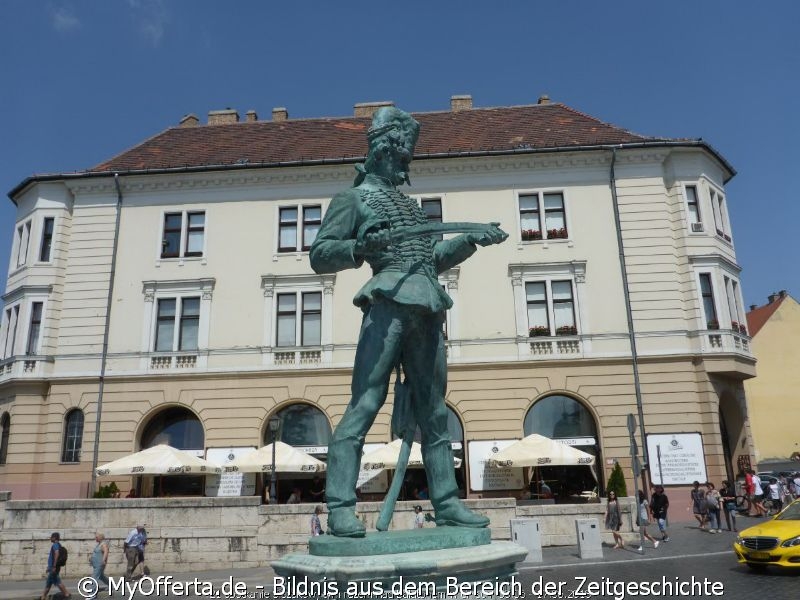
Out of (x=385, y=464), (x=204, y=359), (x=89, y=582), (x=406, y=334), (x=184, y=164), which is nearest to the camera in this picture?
(x=406, y=334)

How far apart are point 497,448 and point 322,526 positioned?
8968 millimetres

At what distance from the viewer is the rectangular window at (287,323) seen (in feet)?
78.8

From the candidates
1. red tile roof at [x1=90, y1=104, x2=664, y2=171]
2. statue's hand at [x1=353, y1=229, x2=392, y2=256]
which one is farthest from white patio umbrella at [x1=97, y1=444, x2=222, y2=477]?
statue's hand at [x1=353, y1=229, x2=392, y2=256]

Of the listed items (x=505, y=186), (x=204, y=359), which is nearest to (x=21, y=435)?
(x=204, y=359)

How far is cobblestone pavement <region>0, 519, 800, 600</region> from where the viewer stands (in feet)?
32.1

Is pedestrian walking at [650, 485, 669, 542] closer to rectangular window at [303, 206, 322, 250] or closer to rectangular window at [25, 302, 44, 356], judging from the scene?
rectangular window at [303, 206, 322, 250]

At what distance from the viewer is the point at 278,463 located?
1969cm

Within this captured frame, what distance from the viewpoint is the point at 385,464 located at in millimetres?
18641

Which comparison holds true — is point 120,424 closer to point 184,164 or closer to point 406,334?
point 184,164

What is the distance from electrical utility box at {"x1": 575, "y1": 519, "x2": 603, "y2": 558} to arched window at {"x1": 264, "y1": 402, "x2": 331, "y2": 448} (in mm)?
11298

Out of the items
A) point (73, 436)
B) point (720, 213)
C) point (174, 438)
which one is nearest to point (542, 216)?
point (720, 213)

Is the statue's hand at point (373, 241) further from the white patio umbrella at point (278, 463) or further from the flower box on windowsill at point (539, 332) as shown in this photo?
the flower box on windowsill at point (539, 332)

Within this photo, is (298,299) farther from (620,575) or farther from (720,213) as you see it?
(720,213)

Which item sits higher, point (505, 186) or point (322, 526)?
point (505, 186)
